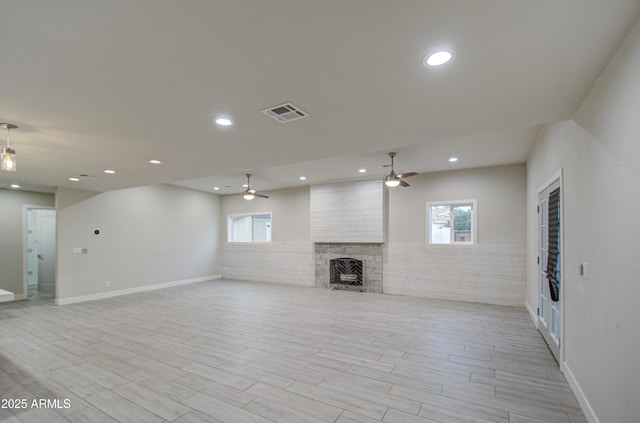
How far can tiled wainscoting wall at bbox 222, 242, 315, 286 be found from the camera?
8609 mm

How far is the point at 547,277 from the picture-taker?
3713 mm

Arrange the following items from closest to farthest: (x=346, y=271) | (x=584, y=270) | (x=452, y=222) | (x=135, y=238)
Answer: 1. (x=584, y=270)
2. (x=452, y=222)
3. (x=135, y=238)
4. (x=346, y=271)

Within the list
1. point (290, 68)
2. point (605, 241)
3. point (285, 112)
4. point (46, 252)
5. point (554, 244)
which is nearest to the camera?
point (290, 68)

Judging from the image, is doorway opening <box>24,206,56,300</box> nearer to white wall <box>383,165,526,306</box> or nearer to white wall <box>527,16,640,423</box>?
white wall <box>383,165,526,306</box>

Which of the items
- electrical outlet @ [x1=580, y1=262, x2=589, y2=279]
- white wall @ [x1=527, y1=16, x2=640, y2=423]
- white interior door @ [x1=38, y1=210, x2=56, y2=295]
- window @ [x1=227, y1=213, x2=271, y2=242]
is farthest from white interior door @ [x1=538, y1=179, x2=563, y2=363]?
white interior door @ [x1=38, y1=210, x2=56, y2=295]

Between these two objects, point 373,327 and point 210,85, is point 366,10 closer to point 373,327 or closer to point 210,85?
point 210,85

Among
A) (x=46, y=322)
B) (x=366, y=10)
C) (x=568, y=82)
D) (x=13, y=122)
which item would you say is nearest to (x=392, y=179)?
(x=568, y=82)

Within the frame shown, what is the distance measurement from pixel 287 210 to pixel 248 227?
194cm

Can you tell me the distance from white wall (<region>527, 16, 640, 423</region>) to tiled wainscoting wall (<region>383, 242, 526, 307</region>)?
3267mm

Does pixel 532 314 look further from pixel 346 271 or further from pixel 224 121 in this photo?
pixel 224 121

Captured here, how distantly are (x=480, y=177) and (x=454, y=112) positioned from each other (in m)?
4.43

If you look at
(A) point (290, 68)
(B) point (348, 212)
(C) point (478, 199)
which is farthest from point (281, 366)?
(C) point (478, 199)

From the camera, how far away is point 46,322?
5078 millimetres

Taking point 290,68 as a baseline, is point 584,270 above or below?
below
